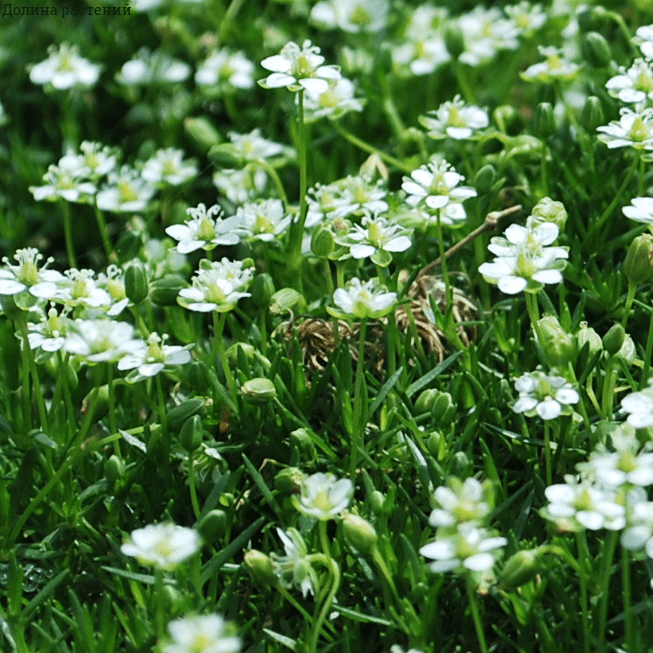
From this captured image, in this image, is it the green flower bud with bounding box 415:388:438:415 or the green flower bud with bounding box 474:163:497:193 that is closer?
the green flower bud with bounding box 415:388:438:415

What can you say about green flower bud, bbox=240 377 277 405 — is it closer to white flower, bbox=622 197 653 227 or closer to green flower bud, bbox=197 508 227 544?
green flower bud, bbox=197 508 227 544

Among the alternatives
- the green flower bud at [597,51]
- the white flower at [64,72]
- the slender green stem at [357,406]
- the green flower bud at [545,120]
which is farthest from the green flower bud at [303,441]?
Answer: the white flower at [64,72]

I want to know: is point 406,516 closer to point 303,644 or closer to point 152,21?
point 303,644

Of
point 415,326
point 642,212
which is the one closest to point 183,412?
point 415,326

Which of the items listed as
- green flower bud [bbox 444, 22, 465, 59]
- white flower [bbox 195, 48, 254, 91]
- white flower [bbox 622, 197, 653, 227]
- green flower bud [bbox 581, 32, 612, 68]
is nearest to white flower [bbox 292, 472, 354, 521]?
white flower [bbox 622, 197, 653, 227]

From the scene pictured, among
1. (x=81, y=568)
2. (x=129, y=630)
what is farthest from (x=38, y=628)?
(x=81, y=568)

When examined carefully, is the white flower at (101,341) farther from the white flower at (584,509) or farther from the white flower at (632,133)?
the white flower at (632,133)
